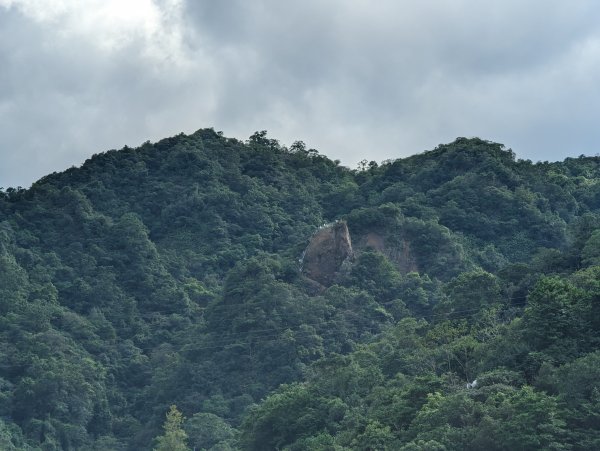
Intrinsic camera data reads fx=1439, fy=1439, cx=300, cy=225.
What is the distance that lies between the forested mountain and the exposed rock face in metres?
0.12

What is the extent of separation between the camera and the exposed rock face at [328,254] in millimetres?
70938

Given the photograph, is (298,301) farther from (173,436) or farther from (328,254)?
(173,436)

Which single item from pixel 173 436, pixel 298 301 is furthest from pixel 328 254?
pixel 173 436

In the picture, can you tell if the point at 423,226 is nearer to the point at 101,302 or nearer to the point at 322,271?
the point at 322,271

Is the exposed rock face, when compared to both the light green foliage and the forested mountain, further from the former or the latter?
the light green foliage

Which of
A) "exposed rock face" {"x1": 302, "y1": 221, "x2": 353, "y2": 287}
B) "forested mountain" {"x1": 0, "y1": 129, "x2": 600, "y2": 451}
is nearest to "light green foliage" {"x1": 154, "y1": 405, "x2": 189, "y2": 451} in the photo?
"forested mountain" {"x1": 0, "y1": 129, "x2": 600, "y2": 451}

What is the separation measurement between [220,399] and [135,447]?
4.35 metres

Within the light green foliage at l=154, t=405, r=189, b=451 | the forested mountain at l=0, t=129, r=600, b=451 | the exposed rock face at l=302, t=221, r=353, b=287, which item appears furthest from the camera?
the exposed rock face at l=302, t=221, r=353, b=287

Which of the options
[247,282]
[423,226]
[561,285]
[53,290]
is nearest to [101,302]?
[53,290]

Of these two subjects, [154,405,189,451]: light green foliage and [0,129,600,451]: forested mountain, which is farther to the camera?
[154,405,189,451]: light green foliage

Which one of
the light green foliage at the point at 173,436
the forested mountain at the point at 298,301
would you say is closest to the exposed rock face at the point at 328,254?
the forested mountain at the point at 298,301

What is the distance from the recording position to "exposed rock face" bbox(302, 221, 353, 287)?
7094cm

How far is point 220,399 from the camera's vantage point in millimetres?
64312

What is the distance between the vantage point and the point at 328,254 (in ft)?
234
